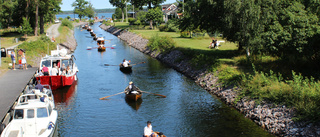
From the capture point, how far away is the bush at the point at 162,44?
5144cm

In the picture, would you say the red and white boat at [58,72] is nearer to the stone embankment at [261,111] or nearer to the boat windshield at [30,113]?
the boat windshield at [30,113]

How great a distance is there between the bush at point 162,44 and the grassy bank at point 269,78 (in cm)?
621

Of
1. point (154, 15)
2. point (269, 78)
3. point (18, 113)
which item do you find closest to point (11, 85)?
point (18, 113)

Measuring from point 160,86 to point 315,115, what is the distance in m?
17.1

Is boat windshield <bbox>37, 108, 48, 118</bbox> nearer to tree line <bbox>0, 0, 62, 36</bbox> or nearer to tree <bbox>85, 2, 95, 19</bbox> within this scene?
tree line <bbox>0, 0, 62, 36</bbox>

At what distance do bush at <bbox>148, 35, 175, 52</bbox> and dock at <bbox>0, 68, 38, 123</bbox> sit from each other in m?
24.0

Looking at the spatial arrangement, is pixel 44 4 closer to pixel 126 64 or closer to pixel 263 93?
pixel 126 64

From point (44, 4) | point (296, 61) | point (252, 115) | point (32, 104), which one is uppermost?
point (44, 4)

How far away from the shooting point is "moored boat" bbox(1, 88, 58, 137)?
17.9m

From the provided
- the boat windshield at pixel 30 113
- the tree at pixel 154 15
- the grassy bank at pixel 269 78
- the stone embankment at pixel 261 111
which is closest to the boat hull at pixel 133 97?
the stone embankment at pixel 261 111

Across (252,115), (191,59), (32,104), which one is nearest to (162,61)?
(191,59)

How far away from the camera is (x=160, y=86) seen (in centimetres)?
3294

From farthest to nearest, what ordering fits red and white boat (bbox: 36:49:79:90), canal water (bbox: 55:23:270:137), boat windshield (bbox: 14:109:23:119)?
red and white boat (bbox: 36:49:79:90) < canal water (bbox: 55:23:270:137) < boat windshield (bbox: 14:109:23:119)

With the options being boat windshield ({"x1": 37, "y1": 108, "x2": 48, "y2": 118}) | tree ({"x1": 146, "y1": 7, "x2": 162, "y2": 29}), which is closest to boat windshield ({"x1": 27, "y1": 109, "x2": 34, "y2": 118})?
boat windshield ({"x1": 37, "y1": 108, "x2": 48, "y2": 118})
